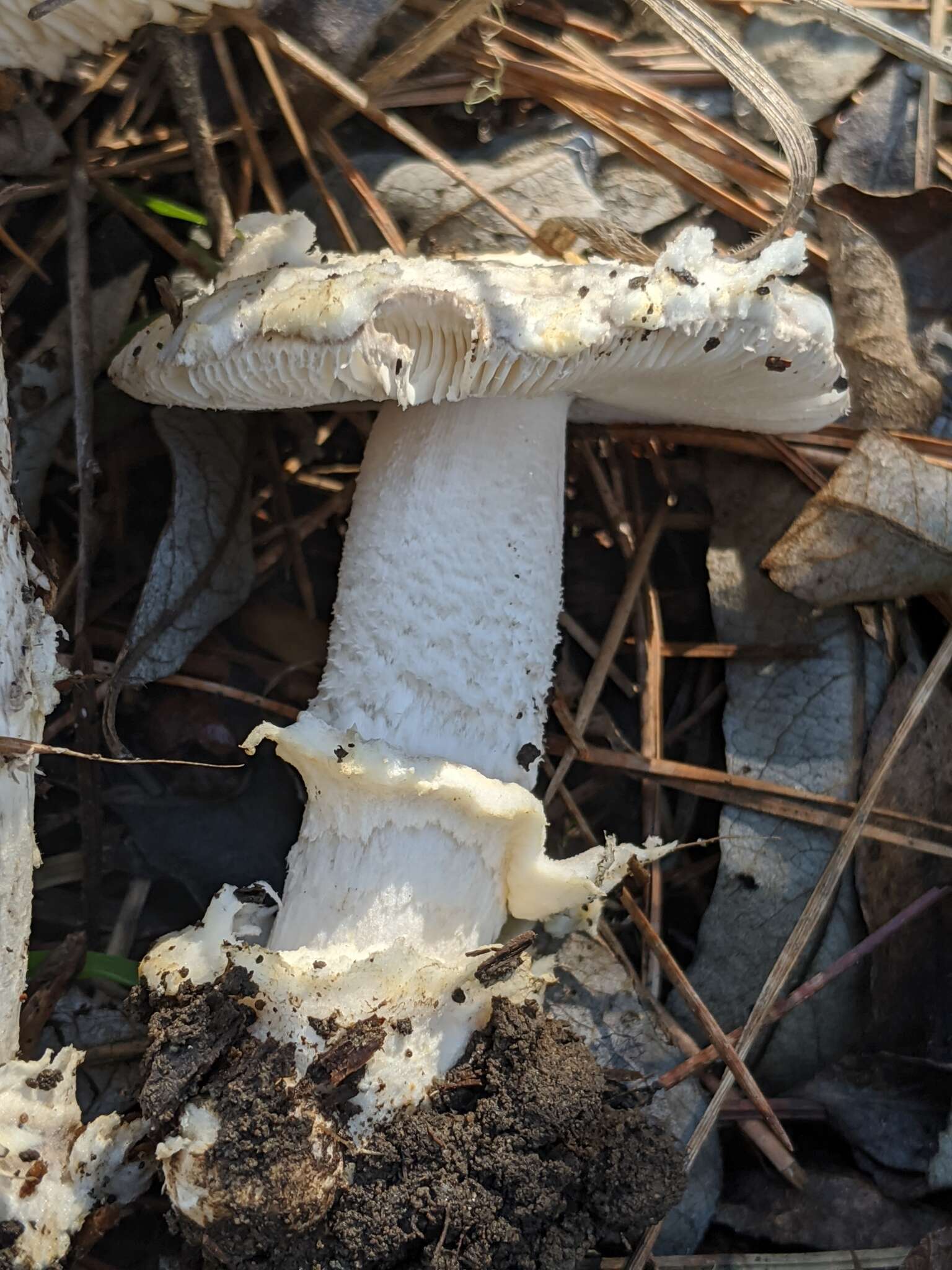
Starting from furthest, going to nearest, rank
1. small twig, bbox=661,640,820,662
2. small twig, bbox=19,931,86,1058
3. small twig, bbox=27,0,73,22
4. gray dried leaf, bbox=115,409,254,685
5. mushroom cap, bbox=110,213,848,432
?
1. small twig, bbox=661,640,820,662
2. gray dried leaf, bbox=115,409,254,685
3. small twig, bbox=19,931,86,1058
4. small twig, bbox=27,0,73,22
5. mushroom cap, bbox=110,213,848,432

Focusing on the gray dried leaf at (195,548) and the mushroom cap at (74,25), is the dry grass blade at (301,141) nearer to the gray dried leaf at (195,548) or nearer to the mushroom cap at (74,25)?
the mushroom cap at (74,25)

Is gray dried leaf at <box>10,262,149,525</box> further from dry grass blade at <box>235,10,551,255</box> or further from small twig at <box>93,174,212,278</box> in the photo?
dry grass blade at <box>235,10,551,255</box>

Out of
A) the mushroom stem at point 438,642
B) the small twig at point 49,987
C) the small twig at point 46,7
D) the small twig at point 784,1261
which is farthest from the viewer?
the small twig at point 49,987

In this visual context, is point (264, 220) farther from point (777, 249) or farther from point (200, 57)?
point (777, 249)

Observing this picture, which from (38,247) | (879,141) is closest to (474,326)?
(38,247)

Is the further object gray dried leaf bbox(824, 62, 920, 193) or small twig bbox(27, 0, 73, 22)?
gray dried leaf bbox(824, 62, 920, 193)

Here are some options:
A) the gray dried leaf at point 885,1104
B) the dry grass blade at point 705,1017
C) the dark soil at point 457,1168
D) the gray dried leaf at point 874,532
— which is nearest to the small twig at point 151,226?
the gray dried leaf at point 874,532

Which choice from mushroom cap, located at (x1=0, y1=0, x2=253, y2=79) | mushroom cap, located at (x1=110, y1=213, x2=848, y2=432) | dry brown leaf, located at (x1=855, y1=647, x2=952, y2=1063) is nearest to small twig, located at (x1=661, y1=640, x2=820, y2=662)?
dry brown leaf, located at (x1=855, y1=647, x2=952, y2=1063)

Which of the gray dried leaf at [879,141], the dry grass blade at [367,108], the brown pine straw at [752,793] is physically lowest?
the brown pine straw at [752,793]
